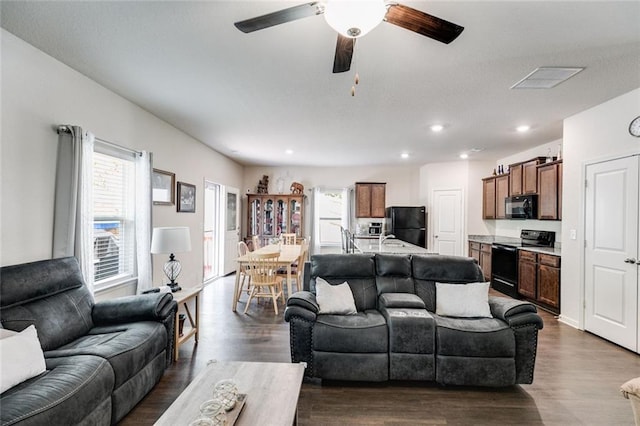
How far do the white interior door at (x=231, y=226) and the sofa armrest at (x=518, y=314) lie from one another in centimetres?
542

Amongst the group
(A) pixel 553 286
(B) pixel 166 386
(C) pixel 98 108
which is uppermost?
(C) pixel 98 108

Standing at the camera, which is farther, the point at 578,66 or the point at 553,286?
the point at 553,286

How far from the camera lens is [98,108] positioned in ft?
9.82

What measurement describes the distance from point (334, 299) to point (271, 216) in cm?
502

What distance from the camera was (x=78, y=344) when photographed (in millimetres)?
2102

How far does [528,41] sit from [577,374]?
2781mm

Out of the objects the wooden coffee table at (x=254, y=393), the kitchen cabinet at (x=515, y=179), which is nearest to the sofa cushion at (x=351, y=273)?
the wooden coffee table at (x=254, y=393)

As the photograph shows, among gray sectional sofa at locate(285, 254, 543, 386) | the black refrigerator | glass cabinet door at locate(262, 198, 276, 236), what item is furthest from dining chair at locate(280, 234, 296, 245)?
gray sectional sofa at locate(285, 254, 543, 386)

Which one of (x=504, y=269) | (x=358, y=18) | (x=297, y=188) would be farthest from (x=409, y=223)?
(x=358, y=18)

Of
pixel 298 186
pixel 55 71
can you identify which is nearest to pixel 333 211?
pixel 298 186

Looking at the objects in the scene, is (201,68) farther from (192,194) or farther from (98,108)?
(192,194)

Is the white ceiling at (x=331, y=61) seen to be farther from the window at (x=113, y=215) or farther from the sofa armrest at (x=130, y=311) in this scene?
the sofa armrest at (x=130, y=311)

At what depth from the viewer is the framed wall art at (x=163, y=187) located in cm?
395

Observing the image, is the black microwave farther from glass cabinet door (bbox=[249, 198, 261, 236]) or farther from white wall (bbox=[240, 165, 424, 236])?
glass cabinet door (bbox=[249, 198, 261, 236])
